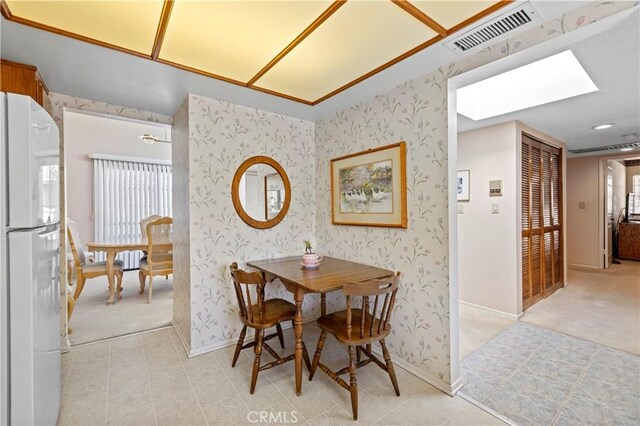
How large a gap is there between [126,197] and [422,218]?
19.6 feet

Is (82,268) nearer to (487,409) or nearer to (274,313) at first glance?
(274,313)

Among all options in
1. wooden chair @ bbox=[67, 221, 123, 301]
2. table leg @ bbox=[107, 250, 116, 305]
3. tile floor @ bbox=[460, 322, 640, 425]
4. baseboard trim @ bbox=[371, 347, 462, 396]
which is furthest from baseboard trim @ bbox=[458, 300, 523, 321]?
wooden chair @ bbox=[67, 221, 123, 301]

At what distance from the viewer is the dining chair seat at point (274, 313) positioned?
2.02 m

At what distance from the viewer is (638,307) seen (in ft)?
11.0

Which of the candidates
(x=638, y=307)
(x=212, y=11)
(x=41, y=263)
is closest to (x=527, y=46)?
(x=212, y=11)

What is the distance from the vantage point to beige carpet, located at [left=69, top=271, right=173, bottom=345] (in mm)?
2863

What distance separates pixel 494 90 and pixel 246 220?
2.66 m

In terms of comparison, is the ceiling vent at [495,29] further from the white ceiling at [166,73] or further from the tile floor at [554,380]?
the tile floor at [554,380]

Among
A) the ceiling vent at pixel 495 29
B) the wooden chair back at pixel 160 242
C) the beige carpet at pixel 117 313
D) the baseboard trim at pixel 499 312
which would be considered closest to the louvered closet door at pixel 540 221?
the baseboard trim at pixel 499 312

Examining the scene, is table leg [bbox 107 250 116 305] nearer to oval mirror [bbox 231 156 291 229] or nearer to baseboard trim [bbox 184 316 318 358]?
baseboard trim [bbox 184 316 318 358]

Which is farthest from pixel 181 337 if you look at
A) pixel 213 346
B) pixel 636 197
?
pixel 636 197

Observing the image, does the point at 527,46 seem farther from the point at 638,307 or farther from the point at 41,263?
the point at 638,307

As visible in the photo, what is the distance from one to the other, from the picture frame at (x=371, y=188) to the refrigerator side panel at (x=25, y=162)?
7.00ft

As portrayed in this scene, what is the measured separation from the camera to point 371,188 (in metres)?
2.54
